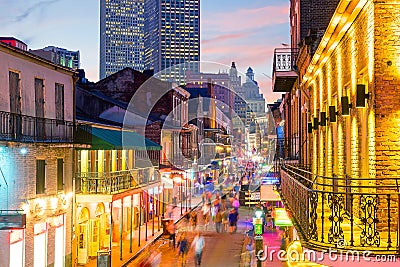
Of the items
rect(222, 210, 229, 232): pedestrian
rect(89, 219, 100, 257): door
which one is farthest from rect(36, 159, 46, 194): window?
rect(222, 210, 229, 232): pedestrian

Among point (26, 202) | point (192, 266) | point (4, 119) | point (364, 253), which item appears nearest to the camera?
point (364, 253)

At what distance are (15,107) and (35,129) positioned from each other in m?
1.29

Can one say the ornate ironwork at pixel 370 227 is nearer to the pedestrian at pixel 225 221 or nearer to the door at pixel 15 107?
the door at pixel 15 107

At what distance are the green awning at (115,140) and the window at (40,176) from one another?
15.0 ft

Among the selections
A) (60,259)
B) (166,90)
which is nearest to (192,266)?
(60,259)

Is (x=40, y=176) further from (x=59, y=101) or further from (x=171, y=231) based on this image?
(x=171, y=231)

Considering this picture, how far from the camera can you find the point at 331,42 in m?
14.3

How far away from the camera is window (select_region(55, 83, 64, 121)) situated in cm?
2383

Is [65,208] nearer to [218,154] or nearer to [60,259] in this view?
[60,259]

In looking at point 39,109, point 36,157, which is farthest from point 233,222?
point 36,157

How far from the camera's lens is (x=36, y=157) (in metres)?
21.2

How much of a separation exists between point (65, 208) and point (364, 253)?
57.9ft

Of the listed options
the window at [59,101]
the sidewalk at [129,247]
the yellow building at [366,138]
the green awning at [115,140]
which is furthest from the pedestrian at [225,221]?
the yellow building at [366,138]

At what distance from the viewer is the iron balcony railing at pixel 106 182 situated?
1009 inches
